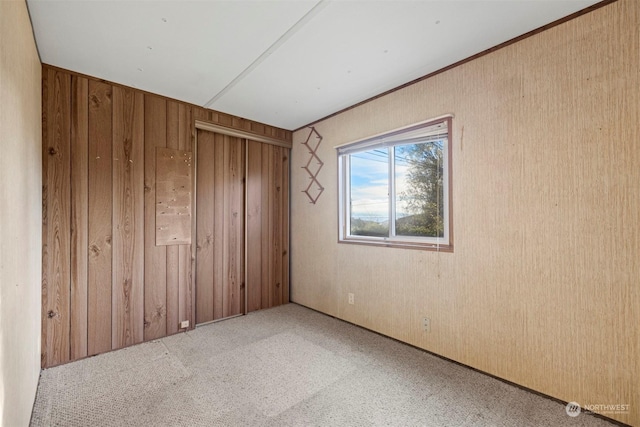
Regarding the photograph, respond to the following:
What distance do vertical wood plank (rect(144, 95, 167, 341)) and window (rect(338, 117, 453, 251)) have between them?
1937 millimetres

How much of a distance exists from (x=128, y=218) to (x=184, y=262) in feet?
2.25

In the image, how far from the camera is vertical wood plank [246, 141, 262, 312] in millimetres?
3627

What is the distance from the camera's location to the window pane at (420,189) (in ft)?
8.14

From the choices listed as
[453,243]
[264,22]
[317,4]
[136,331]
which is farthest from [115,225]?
[453,243]

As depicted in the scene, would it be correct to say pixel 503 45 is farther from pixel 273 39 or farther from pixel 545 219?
pixel 273 39

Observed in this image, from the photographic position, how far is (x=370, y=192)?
10.3 ft

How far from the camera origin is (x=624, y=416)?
5.21 ft

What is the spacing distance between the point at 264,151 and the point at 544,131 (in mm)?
2961

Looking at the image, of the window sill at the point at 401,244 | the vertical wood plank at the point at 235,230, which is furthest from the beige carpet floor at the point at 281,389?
the window sill at the point at 401,244

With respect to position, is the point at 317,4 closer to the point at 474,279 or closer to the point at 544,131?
the point at 544,131

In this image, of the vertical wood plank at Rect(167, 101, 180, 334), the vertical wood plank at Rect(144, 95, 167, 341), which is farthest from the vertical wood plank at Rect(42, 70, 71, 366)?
the vertical wood plank at Rect(167, 101, 180, 334)

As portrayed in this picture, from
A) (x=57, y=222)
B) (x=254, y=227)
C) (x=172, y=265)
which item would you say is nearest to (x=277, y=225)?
(x=254, y=227)

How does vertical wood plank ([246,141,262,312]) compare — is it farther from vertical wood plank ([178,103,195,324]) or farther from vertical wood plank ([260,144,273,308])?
vertical wood plank ([178,103,195,324])

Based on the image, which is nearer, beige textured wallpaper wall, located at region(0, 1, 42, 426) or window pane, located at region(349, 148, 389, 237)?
beige textured wallpaper wall, located at region(0, 1, 42, 426)
